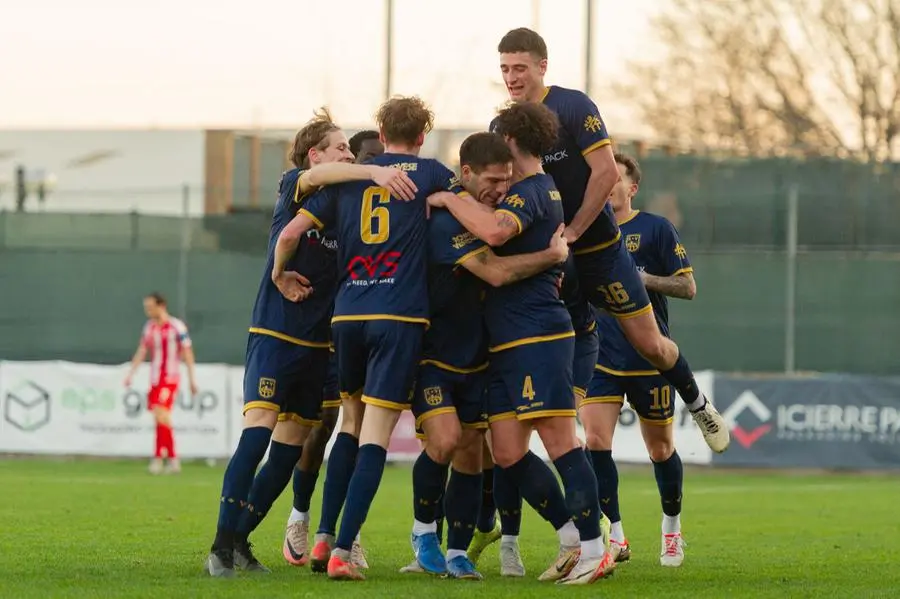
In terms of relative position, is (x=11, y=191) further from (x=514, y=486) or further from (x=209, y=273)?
(x=514, y=486)

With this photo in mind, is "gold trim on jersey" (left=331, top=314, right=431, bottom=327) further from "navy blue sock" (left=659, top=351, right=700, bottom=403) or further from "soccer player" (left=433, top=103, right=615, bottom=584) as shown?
"navy blue sock" (left=659, top=351, right=700, bottom=403)

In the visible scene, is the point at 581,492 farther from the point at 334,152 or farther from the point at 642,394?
the point at 334,152

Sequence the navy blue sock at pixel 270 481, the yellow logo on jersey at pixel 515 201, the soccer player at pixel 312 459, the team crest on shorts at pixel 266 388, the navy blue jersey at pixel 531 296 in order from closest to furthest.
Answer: the yellow logo on jersey at pixel 515 201
the navy blue jersey at pixel 531 296
the team crest on shorts at pixel 266 388
the navy blue sock at pixel 270 481
the soccer player at pixel 312 459

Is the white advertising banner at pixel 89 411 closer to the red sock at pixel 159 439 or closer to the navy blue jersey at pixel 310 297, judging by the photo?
the red sock at pixel 159 439

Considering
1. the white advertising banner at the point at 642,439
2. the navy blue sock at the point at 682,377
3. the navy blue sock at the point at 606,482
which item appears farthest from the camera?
the white advertising banner at the point at 642,439

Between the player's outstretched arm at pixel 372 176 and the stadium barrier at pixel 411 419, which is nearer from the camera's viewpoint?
the player's outstretched arm at pixel 372 176

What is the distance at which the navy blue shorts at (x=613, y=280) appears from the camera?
857cm

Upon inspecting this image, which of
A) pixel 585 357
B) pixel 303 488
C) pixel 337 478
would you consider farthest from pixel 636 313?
pixel 303 488

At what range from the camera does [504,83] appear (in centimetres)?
856

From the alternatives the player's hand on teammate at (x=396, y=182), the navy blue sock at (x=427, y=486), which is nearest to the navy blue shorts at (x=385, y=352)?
the navy blue sock at (x=427, y=486)

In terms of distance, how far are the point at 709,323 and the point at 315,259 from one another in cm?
1425

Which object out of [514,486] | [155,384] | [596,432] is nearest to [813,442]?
[155,384]

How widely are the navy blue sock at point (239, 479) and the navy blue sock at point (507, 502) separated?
1.23 meters

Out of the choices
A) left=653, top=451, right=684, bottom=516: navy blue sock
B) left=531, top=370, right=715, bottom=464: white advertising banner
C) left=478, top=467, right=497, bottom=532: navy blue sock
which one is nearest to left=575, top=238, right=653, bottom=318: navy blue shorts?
left=478, top=467, right=497, bottom=532: navy blue sock
